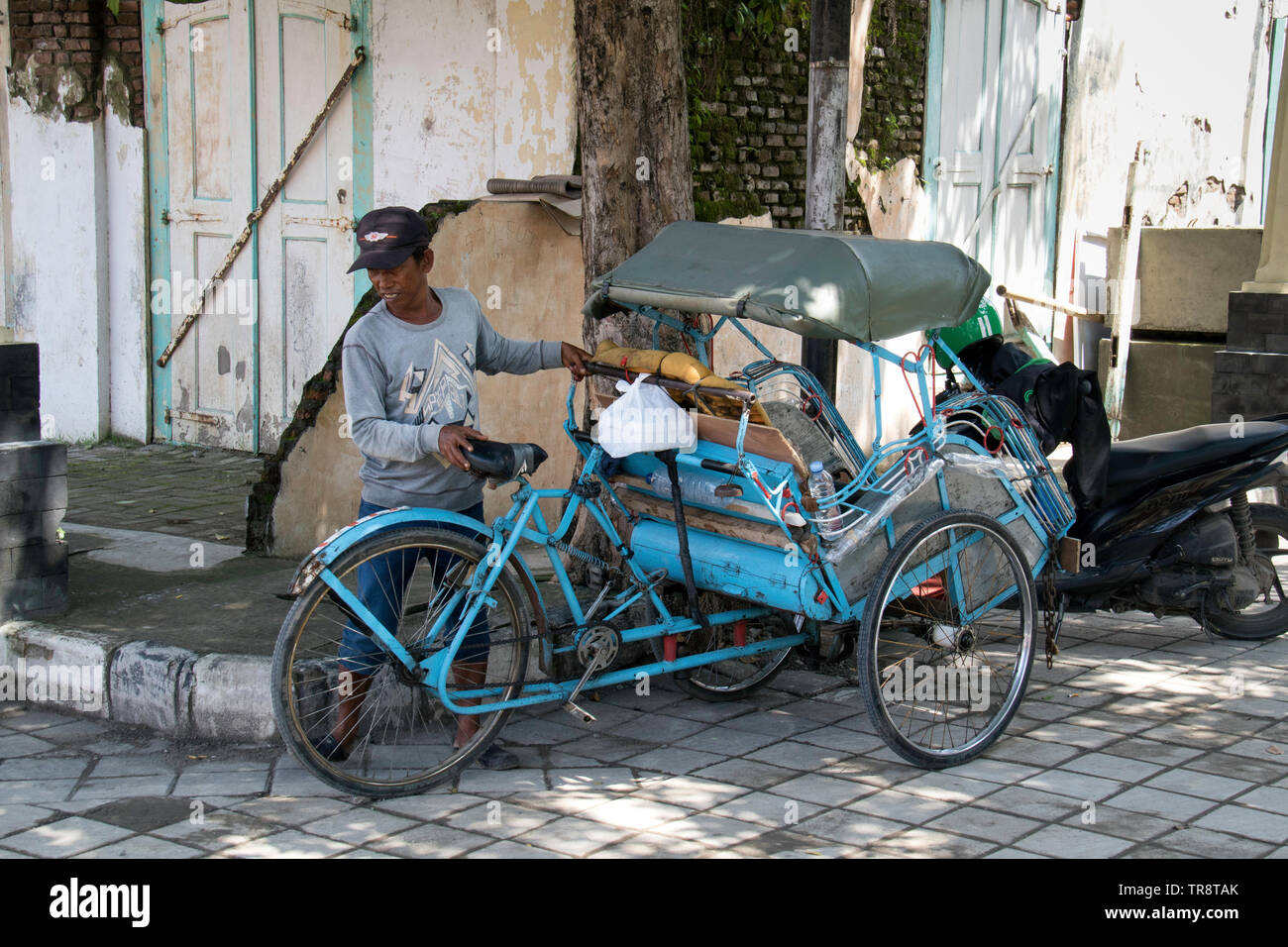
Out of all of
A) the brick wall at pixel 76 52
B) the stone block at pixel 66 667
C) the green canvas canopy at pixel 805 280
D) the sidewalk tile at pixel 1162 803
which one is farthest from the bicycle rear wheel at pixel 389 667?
the brick wall at pixel 76 52

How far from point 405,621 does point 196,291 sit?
236 inches

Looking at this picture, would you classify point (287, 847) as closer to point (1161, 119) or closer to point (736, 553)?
point (736, 553)

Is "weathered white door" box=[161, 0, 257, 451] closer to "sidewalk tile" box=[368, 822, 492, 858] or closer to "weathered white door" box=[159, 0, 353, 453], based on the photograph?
"weathered white door" box=[159, 0, 353, 453]

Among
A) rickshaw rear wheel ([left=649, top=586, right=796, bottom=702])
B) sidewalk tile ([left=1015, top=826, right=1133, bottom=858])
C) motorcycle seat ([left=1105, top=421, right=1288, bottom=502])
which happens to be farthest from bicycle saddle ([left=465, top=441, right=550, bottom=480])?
motorcycle seat ([left=1105, top=421, right=1288, bottom=502])

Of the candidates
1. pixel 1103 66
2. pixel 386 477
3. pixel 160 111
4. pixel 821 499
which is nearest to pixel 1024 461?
pixel 821 499

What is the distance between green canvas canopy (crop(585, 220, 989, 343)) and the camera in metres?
4.50

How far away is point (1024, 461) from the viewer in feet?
17.5

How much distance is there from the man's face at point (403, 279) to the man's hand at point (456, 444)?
51 centimetres

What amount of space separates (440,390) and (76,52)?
6.93 metres

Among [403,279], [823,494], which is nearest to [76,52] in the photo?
[403,279]

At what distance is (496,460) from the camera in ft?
14.5

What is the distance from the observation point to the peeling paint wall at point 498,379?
22.8 ft

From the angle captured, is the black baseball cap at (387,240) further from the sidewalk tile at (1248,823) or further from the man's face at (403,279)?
the sidewalk tile at (1248,823)

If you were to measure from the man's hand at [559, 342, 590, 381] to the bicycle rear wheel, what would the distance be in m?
0.79
